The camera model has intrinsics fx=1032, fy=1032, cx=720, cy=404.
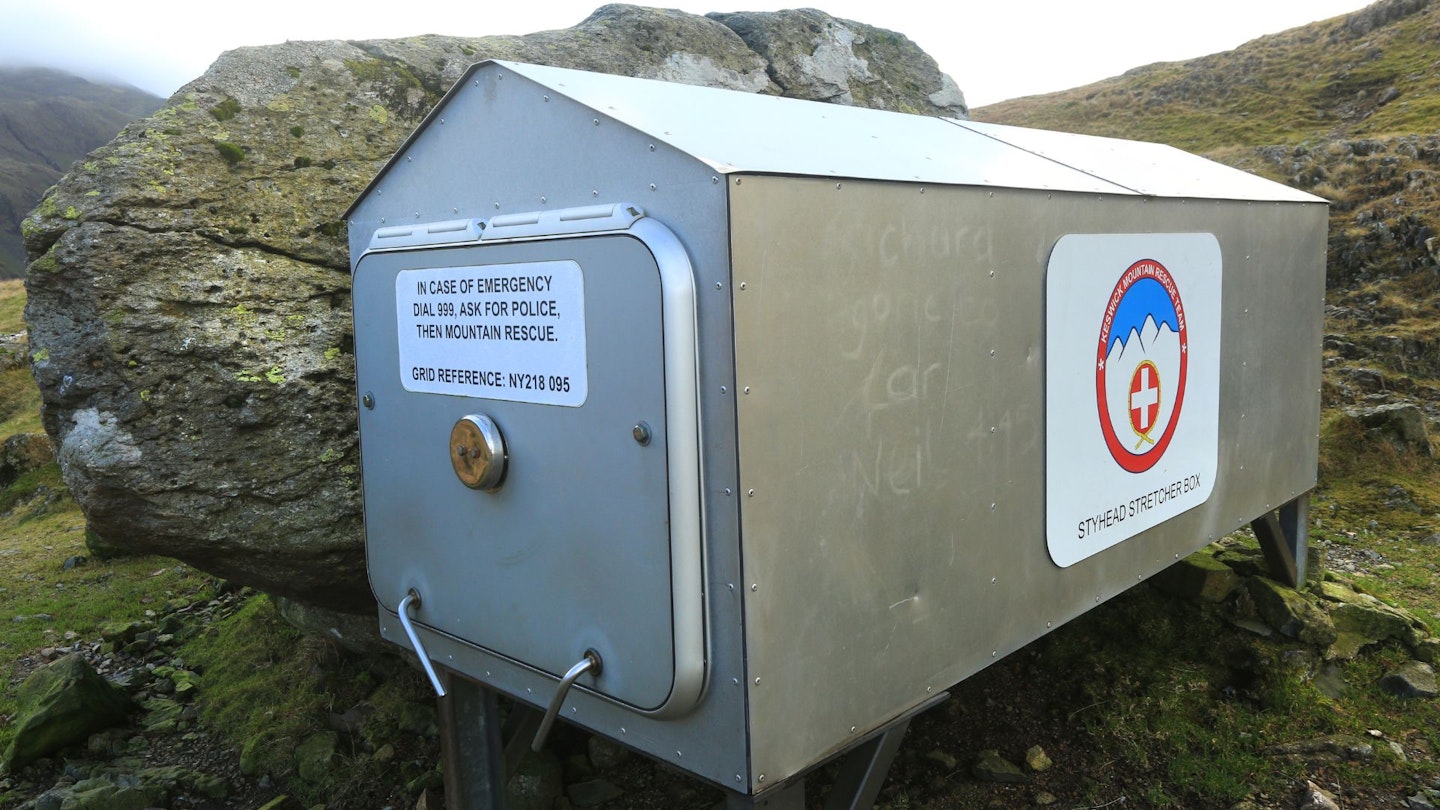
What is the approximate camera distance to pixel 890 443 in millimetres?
2410

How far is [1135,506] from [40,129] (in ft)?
566

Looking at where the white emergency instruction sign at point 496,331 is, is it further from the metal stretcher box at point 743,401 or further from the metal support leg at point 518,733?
the metal support leg at point 518,733

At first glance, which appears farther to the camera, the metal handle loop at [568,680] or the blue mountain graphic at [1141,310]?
the blue mountain graphic at [1141,310]

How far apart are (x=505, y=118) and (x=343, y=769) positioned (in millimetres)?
2902

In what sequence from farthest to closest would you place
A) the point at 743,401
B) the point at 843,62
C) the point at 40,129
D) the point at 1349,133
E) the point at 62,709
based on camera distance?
the point at 40,129 < the point at 1349,133 < the point at 843,62 < the point at 62,709 < the point at 743,401

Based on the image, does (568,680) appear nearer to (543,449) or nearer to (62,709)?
(543,449)

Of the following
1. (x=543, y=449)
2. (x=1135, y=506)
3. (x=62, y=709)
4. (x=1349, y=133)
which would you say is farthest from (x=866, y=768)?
(x=1349, y=133)

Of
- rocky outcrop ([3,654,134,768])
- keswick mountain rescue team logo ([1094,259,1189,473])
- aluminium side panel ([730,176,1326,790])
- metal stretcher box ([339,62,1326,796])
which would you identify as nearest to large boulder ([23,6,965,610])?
metal stretcher box ([339,62,1326,796])

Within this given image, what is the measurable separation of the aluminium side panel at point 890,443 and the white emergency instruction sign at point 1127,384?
0.05 metres

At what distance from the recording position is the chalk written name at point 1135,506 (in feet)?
10.4

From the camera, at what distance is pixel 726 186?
6.53ft

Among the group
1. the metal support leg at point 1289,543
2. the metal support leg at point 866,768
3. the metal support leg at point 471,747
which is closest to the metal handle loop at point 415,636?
the metal support leg at point 471,747

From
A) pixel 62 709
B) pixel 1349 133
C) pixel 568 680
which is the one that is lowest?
pixel 62 709

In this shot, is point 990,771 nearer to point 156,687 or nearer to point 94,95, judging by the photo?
point 156,687
